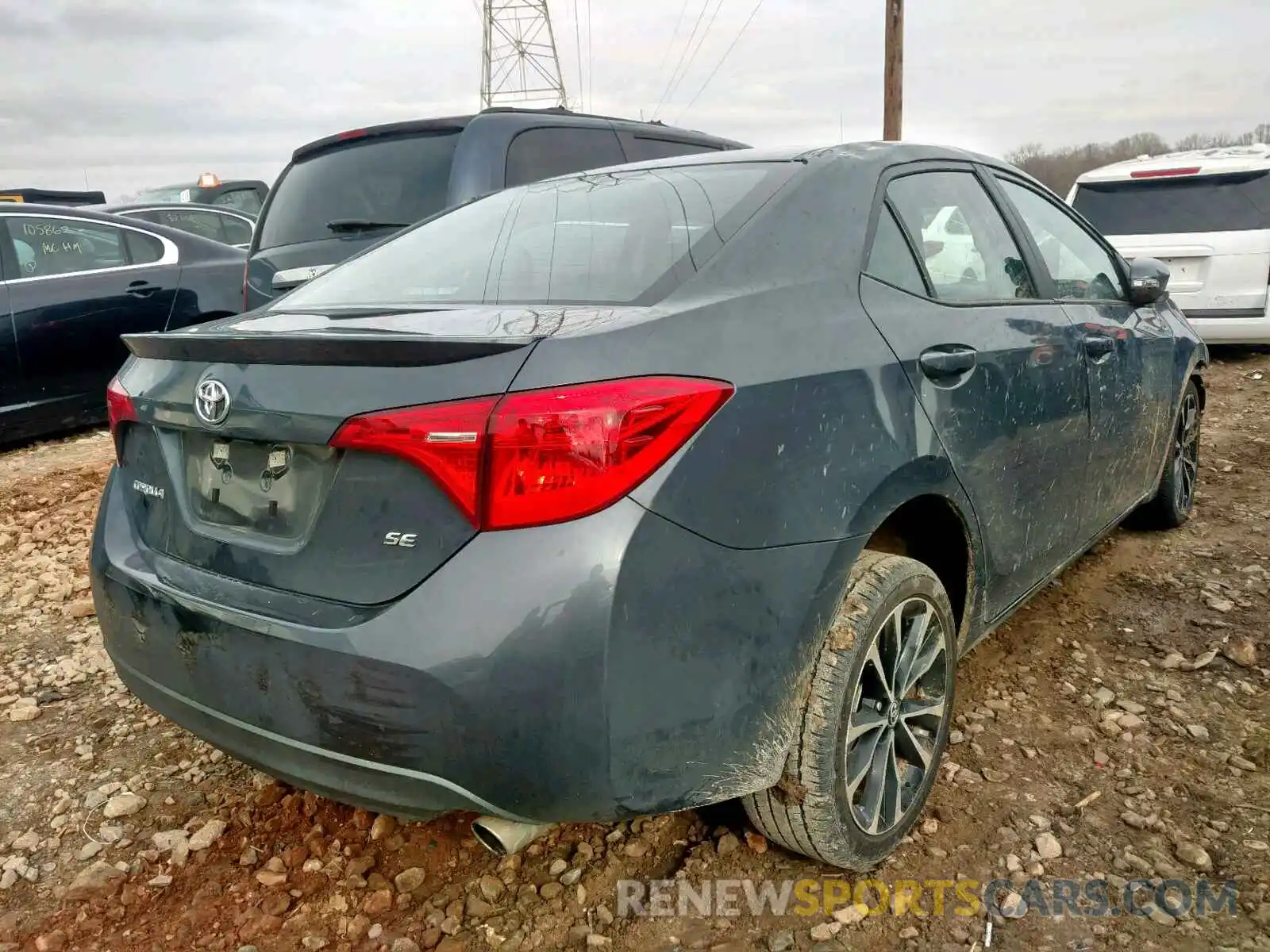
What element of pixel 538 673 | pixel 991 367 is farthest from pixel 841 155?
pixel 538 673

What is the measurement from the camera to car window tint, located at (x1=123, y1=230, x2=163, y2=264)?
6.06 m

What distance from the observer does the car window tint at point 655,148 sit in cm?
540

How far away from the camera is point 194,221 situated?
9984 millimetres

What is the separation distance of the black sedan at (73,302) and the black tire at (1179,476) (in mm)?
5631

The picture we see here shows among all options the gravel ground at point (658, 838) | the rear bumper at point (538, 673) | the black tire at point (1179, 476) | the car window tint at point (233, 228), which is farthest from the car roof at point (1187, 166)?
the car window tint at point (233, 228)

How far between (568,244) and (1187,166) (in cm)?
693

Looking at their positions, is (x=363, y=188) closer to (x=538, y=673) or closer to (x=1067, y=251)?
(x=1067, y=251)

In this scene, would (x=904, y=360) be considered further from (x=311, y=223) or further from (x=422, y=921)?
(x=311, y=223)

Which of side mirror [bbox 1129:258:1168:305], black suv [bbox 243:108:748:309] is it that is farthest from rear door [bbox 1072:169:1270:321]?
black suv [bbox 243:108:748:309]

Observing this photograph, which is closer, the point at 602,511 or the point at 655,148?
the point at 602,511

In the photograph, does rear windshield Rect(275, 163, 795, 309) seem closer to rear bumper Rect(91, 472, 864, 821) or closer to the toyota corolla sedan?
the toyota corolla sedan

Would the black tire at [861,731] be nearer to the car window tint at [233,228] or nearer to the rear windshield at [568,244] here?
the rear windshield at [568,244]

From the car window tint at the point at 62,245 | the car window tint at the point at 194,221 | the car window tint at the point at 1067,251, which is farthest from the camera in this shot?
the car window tint at the point at 194,221

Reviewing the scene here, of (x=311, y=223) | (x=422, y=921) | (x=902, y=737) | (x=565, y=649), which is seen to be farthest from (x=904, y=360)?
(x=311, y=223)
